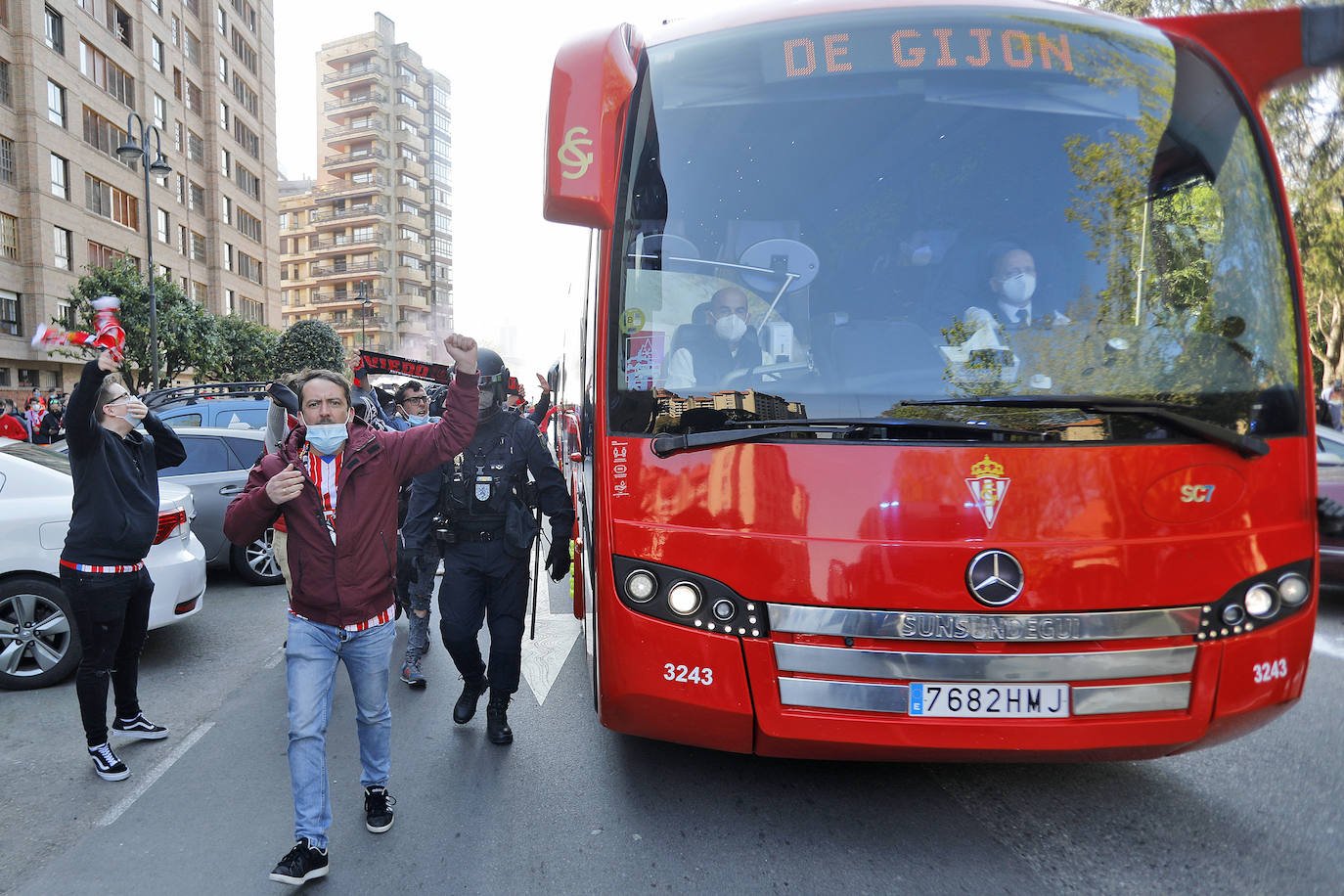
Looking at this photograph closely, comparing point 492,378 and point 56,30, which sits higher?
point 56,30

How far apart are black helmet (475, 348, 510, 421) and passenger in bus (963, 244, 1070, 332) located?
2.24 metres

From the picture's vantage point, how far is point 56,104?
3403cm

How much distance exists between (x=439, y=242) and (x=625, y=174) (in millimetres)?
90548

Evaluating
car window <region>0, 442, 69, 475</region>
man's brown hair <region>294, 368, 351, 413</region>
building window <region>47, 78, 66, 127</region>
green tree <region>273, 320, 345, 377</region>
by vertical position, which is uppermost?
building window <region>47, 78, 66, 127</region>

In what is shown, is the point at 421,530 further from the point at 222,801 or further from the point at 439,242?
the point at 439,242

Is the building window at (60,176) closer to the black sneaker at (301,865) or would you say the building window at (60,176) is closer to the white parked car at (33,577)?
the white parked car at (33,577)

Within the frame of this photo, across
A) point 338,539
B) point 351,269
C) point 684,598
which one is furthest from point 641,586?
point 351,269

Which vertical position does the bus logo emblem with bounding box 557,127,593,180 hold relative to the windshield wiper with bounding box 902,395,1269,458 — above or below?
above

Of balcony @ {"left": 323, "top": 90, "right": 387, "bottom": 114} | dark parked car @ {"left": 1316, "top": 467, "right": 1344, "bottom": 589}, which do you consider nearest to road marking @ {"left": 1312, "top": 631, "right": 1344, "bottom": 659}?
dark parked car @ {"left": 1316, "top": 467, "right": 1344, "bottom": 589}

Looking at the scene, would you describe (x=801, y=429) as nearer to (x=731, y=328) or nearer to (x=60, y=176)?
(x=731, y=328)

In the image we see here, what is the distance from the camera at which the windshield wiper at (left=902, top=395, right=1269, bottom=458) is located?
2.93 m

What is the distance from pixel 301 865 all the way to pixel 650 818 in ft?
4.06

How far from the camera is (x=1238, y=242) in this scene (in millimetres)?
3184

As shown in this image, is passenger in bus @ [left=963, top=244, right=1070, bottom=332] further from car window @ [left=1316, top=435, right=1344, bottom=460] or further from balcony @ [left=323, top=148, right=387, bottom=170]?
balcony @ [left=323, top=148, right=387, bottom=170]
